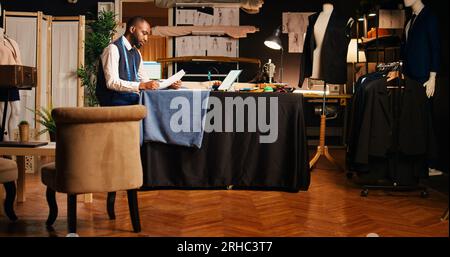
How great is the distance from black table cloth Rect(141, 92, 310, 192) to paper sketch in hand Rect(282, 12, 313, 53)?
428 centimetres

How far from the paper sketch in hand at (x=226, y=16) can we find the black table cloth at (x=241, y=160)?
4.32 metres

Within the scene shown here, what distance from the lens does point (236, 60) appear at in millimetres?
7961

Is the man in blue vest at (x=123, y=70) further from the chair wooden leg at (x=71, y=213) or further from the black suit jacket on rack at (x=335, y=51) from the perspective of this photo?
the black suit jacket on rack at (x=335, y=51)

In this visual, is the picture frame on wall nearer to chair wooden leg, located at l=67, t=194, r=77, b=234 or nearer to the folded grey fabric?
the folded grey fabric

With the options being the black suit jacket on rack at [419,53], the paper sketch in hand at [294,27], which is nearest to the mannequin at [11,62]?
the black suit jacket on rack at [419,53]

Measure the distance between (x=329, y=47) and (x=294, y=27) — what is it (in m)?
3.23

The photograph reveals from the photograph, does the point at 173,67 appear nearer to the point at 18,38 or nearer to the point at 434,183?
the point at 18,38

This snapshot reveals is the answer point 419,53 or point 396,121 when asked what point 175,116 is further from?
point 419,53

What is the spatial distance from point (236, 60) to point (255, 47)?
0.43 metres

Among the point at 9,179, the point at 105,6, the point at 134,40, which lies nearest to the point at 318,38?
the point at 134,40

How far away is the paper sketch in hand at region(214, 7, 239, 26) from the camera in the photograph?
8.21 meters

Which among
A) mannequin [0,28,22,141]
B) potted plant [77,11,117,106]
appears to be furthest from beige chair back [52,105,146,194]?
potted plant [77,11,117,106]

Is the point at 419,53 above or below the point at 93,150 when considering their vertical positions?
above

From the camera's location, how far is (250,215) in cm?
327
